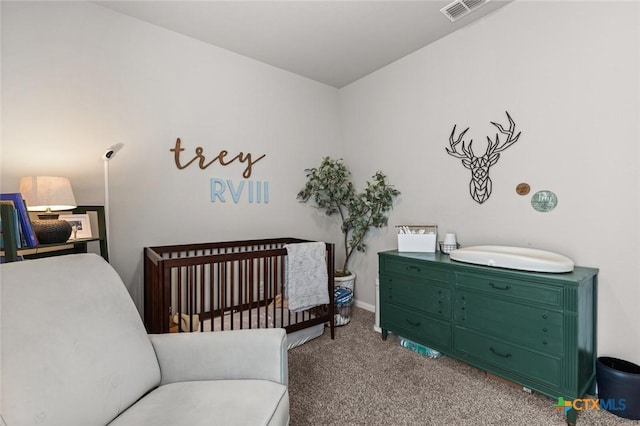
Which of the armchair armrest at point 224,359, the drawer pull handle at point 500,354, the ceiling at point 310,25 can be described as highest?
the ceiling at point 310,25

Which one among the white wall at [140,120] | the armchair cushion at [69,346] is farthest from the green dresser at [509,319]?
the armchair cushion at [69,346]

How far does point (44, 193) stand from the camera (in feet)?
5.58

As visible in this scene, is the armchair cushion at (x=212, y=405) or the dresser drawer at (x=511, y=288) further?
the dresser drawer at (x=511, y=288)

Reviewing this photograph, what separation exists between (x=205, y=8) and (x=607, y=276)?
3.28 m

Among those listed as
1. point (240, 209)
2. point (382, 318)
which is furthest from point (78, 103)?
point (382, 318)

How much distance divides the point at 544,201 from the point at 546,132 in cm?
48

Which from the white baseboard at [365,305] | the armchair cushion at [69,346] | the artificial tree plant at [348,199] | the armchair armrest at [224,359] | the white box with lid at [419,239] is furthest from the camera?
the white baseboard at [365,305]

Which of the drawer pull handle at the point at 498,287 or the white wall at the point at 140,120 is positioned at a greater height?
the white wall at the point at 140,120

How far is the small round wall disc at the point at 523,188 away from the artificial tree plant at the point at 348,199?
1.10m

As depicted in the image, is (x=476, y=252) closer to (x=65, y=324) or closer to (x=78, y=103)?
(x=65, y=324)

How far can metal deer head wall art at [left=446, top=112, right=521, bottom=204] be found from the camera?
2.21 metres

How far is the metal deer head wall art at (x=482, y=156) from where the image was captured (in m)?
2.21

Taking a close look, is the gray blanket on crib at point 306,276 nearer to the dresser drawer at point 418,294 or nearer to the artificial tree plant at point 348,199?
the dresser drawer at point 418,294

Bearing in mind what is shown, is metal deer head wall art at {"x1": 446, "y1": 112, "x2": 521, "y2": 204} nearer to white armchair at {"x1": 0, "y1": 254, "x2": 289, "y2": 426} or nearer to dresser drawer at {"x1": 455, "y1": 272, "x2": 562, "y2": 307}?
dresser drawer at {"x1": 455, "y1": 272, "x2": 562, "y2": 307}
